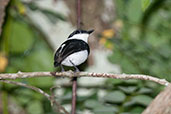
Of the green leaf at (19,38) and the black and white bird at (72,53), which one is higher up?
the green leaf at (19,38)

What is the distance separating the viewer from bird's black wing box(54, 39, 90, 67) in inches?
80.4

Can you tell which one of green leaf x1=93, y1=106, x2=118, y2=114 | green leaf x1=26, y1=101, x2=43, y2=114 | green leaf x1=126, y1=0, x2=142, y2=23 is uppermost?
green leaf x1=126, y1=0, x2=142, y2=23

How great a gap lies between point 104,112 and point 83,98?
408mm

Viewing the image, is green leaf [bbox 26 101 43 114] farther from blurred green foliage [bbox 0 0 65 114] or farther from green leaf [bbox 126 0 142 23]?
green leaf [bbox 126 0 142 23]

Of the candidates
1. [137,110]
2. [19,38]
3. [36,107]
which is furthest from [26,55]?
[137,110]

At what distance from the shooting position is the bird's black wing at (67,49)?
6.70ft

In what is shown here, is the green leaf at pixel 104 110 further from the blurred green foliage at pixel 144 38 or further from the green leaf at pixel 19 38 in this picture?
the green leaf at pixel 19 38

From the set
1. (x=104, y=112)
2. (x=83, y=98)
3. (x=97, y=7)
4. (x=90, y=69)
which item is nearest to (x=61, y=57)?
(x=104, y=112)

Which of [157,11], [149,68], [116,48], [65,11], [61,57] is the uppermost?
[157,11]

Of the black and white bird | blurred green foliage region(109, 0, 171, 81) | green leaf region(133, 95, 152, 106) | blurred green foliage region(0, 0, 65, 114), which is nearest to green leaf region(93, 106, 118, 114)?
green leaf region(133, 95, 152, 106)

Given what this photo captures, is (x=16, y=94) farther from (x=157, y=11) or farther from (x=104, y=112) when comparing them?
(x=157, y=11)

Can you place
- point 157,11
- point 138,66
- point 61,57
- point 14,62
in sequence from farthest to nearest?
point 157,11, point 14,62, point 138,66, point 61,57

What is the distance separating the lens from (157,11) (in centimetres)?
456

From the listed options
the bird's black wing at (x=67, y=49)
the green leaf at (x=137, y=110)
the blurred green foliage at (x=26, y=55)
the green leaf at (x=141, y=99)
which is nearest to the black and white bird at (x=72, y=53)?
the bird's black wing at (x=67, y=49)
